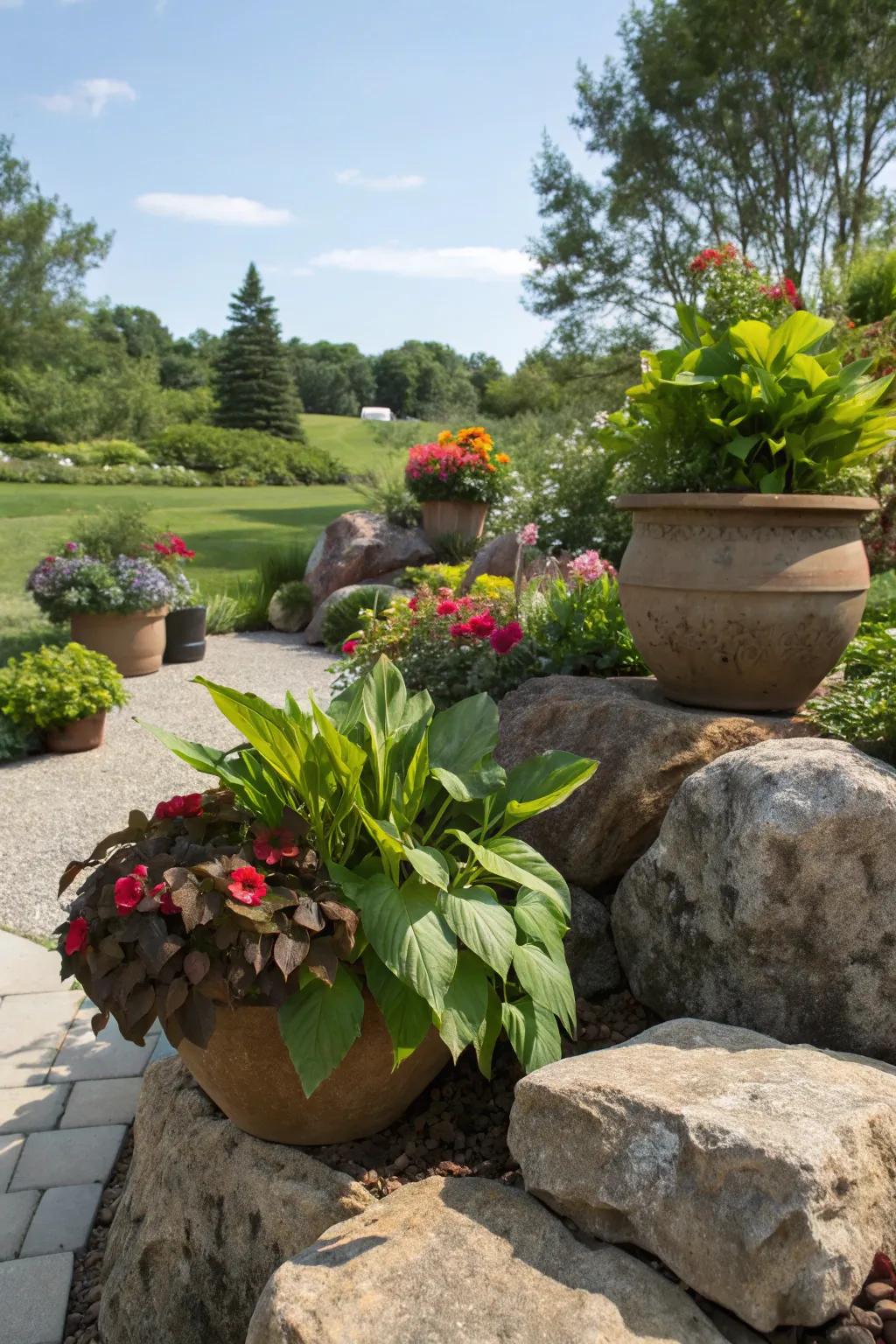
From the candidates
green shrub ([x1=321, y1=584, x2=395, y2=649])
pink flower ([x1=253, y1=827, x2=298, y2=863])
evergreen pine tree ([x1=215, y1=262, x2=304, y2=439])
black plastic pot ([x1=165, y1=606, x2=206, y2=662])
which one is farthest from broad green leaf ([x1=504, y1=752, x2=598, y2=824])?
evergreen pine tree ([x1=215, y1=262, x2=304, y2=439])

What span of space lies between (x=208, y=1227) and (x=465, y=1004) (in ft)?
2.46

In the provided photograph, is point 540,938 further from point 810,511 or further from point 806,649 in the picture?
point 810,511

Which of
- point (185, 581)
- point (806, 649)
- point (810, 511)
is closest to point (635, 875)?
point (806, 649)

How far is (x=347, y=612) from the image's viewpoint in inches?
391

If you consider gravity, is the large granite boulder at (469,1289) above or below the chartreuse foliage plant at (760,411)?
below

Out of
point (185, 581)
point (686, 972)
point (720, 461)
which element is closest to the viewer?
point (686, 972)

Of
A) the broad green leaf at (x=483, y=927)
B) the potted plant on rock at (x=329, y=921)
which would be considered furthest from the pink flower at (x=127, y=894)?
the broad green leaf at (x=483, y=927)

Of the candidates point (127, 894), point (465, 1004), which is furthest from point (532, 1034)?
point (127, 894)

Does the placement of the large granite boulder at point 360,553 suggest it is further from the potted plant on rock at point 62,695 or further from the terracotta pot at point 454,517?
the potted plant on rock at point 62,695

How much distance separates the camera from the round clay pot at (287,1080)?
2039mm

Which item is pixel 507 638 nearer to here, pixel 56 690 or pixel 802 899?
pixel 802 899

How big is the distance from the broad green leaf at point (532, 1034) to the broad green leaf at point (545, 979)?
0.13 feet

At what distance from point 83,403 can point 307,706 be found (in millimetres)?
28982

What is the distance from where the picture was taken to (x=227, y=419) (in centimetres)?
4128
